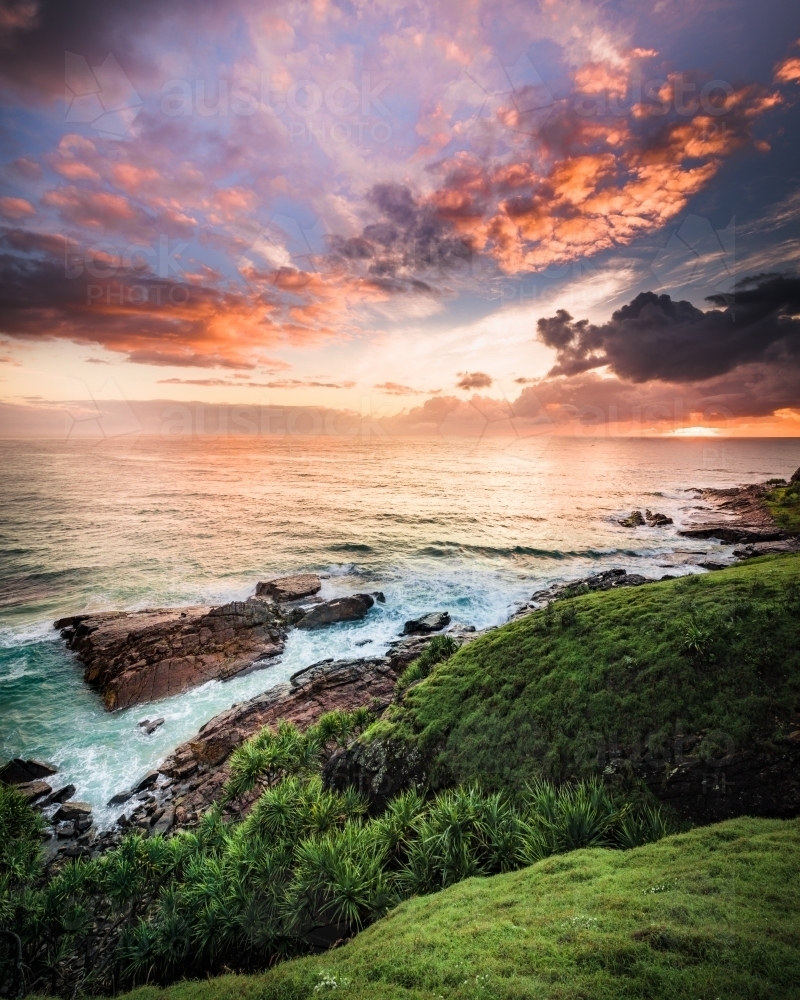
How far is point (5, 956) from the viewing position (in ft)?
31.1

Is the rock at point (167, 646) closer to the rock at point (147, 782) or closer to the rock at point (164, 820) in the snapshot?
the rock at point (147, 782)

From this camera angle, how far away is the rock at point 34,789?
54.5 feet

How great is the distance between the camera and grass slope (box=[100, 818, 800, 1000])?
4969 millimetres

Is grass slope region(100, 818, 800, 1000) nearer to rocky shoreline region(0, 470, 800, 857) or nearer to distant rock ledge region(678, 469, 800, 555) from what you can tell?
rocky shoreline region(0, 470, 800, 857)

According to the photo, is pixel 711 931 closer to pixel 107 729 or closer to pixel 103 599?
pixel 107 729

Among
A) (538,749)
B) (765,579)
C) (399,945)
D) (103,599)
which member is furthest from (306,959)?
(103,599)

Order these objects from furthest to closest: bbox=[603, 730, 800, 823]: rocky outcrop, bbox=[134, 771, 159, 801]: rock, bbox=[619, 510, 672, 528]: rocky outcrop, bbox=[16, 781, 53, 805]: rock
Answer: bbox=[619, 510, 672, 528]: rocky outcrop < bbox=[134, 771, 159, 801]: rock < bbox=[16, 781, 53, 805]: rock < bbox=[603, 730, 800, 823]: rocky outcrop

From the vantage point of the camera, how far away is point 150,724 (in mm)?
21016

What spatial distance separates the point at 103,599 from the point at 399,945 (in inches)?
1420

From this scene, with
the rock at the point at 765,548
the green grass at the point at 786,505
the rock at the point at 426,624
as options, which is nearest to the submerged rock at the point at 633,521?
the green grass at the point at 786,505

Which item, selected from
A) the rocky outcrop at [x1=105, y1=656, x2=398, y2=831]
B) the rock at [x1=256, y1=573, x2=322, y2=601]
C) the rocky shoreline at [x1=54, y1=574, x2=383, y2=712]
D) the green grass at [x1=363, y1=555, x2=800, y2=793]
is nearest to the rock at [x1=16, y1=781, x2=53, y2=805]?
the rocky outcrop at [x1=105, y1=656, x2=398, y2=831]

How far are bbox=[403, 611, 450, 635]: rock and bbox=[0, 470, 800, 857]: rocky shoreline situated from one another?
0.23ft

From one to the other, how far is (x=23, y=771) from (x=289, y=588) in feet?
63.2

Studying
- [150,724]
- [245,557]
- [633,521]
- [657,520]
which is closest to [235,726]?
[150,724]
